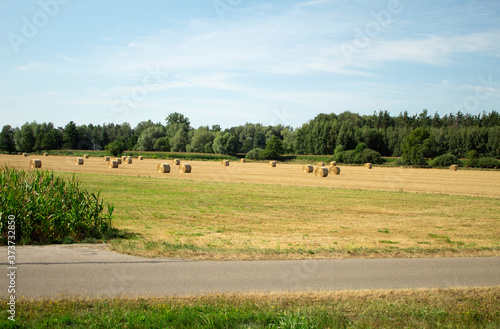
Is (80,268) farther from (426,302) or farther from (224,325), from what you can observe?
(426,302)

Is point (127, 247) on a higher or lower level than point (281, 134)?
lower

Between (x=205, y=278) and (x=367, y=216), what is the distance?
44.8ft

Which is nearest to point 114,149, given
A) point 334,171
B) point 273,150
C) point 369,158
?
point 273,150

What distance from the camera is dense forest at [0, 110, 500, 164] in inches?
3802

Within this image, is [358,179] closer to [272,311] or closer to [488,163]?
[272,311]

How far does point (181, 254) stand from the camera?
33.5 ft

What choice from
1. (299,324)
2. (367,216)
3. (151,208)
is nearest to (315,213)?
(367,216)

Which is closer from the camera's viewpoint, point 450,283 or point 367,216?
point 450,283

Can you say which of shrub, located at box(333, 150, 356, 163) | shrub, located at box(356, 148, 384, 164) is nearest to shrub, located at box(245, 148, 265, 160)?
shrub, located at box(333, 150, 356, 163)

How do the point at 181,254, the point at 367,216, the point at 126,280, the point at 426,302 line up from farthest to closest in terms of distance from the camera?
1. the point at 367,216
2. the point at 181,254
3. the point at 126,280
4. the point at 426,302

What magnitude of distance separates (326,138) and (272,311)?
11320 cm

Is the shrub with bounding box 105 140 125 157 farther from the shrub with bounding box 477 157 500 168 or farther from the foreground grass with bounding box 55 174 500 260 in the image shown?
the shrub with bounding box 477 157 500 168

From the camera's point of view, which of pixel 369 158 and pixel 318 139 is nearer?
pixel 369 158

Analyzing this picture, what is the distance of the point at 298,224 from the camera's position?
17.2m
